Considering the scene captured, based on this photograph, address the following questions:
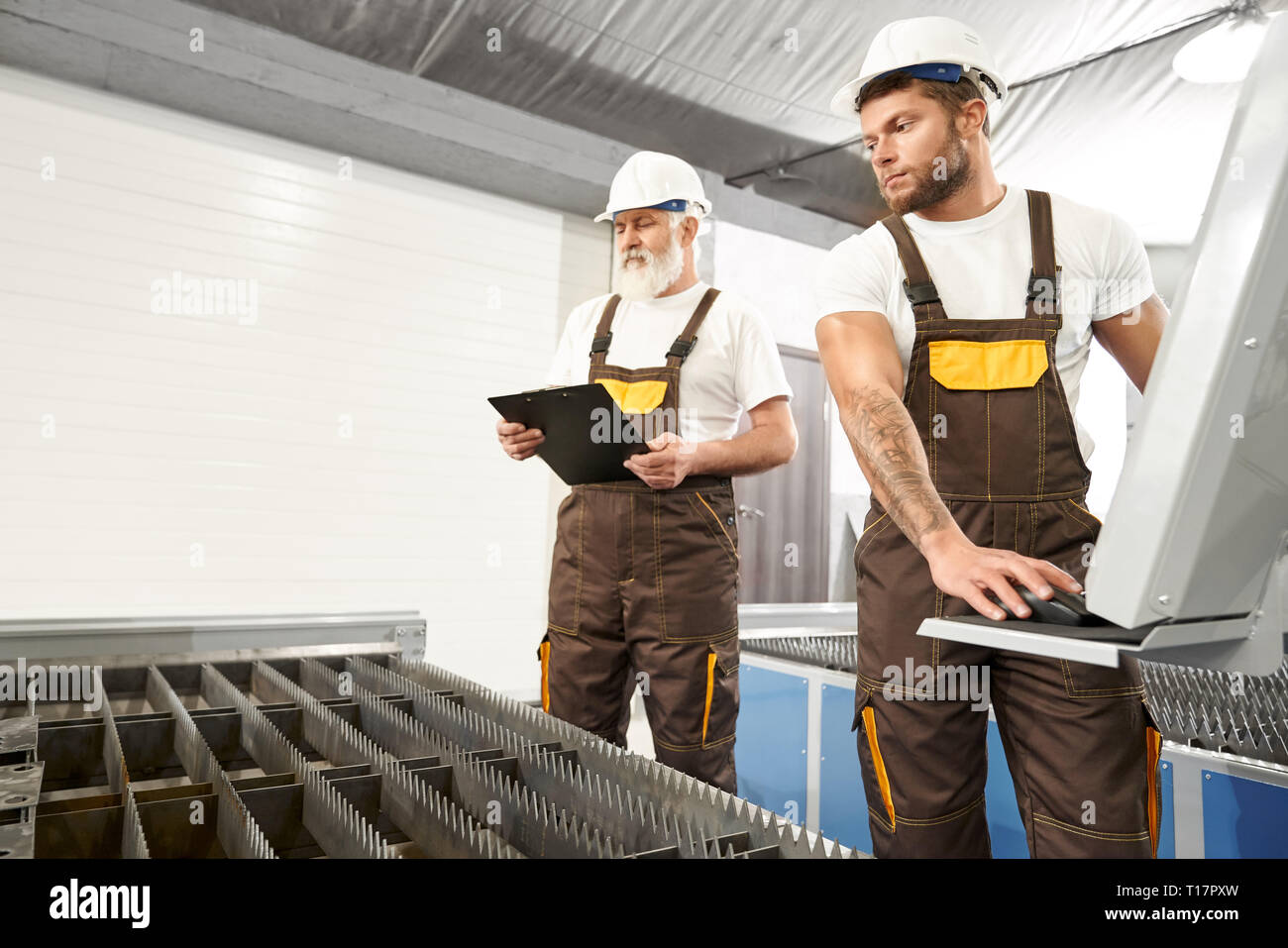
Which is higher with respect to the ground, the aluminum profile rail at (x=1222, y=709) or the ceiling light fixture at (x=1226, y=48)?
the ceiling light fixture at (x=1226, y=48)

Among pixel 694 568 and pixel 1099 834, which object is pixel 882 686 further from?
pixel 694 568

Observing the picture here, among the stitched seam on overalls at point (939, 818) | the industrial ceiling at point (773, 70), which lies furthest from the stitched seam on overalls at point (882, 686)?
the industrial ceiling at point (773, 70)

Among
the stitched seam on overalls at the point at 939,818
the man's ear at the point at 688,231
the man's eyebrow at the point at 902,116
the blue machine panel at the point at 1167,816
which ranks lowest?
the blue machine panel at the point at 1167,816

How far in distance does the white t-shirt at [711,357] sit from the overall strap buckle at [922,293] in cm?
69

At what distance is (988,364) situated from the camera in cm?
134

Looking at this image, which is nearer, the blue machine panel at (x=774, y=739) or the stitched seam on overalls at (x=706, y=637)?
the stitched seam on overalls at (x=706, y=637)

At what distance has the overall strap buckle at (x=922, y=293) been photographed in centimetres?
137

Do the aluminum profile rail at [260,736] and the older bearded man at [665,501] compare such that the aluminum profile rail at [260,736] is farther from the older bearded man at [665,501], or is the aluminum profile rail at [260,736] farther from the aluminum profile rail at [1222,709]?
the aluminum profile rail at [1222,709]

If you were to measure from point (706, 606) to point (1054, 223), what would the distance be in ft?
3.30

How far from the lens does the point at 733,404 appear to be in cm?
216

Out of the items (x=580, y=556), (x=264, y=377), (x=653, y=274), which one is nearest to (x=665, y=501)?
(x=580, y=556)

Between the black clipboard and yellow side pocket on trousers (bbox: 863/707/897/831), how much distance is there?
720 millimetres
